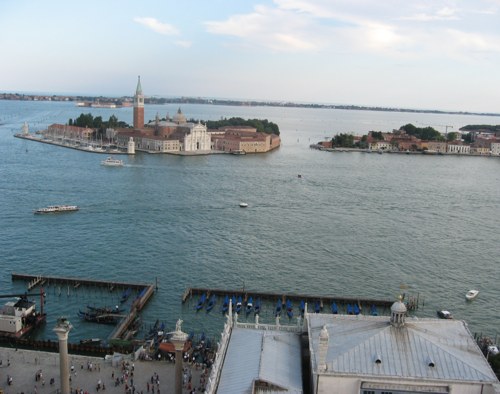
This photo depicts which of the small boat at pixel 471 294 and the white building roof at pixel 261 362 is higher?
the white building roof at pixel 261 362

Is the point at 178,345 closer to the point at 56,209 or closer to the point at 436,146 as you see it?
the point at 56,209

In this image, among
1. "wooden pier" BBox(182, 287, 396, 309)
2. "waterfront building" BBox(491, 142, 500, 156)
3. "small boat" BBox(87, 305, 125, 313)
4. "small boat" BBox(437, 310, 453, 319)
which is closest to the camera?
"small boat" BBox(87, 305, 125, 313)

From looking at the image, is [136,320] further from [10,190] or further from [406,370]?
[10,190]

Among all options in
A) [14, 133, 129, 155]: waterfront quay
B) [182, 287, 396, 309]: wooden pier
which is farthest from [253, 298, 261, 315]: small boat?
[14, 133, 129, 155]: waterfront quay

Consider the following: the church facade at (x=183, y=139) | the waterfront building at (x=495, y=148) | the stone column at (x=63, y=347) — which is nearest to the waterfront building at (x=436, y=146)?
the waterfront building at (x=495, y=148)

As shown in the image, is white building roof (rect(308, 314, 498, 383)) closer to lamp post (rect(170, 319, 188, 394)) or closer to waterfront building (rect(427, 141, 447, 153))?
lamp post (rect(170, 319, 188, 394))

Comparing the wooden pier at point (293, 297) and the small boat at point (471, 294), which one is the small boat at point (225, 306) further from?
the small boat at point (471, 294)

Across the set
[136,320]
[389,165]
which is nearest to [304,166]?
[389,165]
